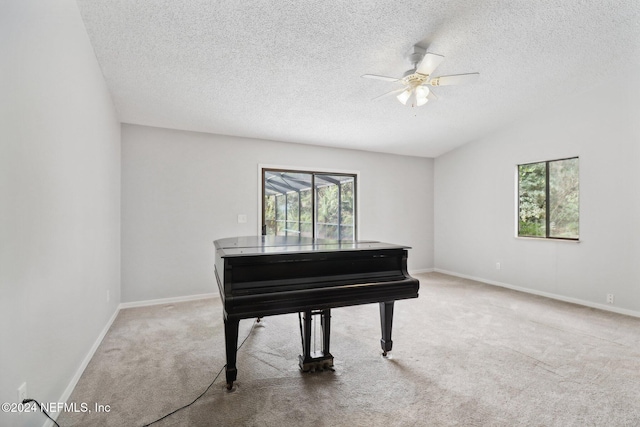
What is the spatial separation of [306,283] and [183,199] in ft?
10.5

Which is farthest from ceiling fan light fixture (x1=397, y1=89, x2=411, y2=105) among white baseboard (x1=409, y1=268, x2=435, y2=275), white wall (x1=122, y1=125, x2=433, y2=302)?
white baseboard (x1=409, y1=268, x2=435, y2=275)

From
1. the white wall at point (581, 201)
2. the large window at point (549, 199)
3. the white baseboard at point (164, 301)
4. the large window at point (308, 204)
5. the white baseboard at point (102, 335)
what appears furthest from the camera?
the large window at point (308, 204)

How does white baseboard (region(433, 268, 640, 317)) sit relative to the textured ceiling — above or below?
below

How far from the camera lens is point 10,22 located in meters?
1.45

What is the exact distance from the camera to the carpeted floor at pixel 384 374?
1935 mm

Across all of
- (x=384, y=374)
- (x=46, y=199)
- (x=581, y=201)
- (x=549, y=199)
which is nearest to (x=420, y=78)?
(x=384, y=374)

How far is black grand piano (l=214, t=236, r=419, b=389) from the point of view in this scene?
1971mm

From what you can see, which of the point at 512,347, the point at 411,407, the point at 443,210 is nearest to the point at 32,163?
the point at 411,407

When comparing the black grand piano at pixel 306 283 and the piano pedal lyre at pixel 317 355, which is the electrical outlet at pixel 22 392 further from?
the piano pedal lyre at pixel 317 355

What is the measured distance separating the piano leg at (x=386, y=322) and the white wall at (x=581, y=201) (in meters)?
3.48

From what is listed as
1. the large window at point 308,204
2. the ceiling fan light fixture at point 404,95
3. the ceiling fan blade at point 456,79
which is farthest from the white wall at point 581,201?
the ceiling fan light fixture at point 404,95

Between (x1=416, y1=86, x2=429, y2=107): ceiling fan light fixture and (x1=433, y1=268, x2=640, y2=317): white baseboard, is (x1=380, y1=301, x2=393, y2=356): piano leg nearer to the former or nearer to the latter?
(x1=416, y1=86, x2=429, y2=107): ceiling fan light fixture

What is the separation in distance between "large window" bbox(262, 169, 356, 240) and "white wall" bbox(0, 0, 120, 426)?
2587 mm

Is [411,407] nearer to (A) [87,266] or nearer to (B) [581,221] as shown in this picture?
(A) [87,266]
